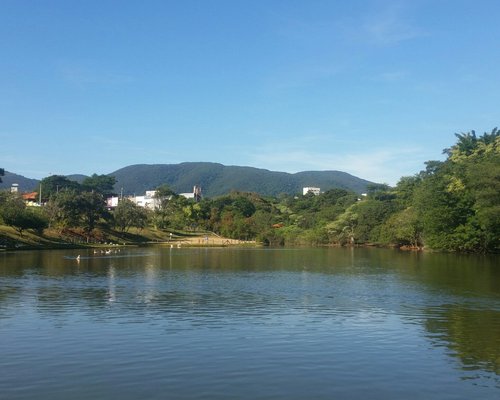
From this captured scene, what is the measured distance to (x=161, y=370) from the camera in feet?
47.1

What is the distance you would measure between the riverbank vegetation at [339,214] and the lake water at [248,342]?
150ft

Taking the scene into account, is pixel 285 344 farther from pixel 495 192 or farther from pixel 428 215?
pixel 428 215

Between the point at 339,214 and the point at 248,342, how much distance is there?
118 metres

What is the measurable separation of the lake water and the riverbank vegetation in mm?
45634

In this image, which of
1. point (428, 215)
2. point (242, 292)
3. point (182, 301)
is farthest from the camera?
point (428, 215)

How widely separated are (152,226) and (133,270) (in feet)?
334

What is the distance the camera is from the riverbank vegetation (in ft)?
253

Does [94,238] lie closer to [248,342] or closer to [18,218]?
[18,218]

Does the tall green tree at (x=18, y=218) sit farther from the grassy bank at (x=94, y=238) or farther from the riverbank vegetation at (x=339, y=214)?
the grassy bank at (x=94, y=238)

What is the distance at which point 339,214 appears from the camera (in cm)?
13388

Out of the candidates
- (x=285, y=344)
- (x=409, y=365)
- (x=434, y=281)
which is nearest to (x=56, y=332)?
(x=285, y=344)

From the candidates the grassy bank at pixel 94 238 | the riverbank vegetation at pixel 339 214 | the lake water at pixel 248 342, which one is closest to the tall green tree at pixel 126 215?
the riverbank vegetation at pixel 339 214

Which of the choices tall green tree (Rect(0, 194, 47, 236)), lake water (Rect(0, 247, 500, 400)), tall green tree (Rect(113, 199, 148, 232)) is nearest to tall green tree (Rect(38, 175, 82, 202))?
tall green tree (Rect(113, 199, 148, 232))

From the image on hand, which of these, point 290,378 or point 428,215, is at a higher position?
point 428,215
